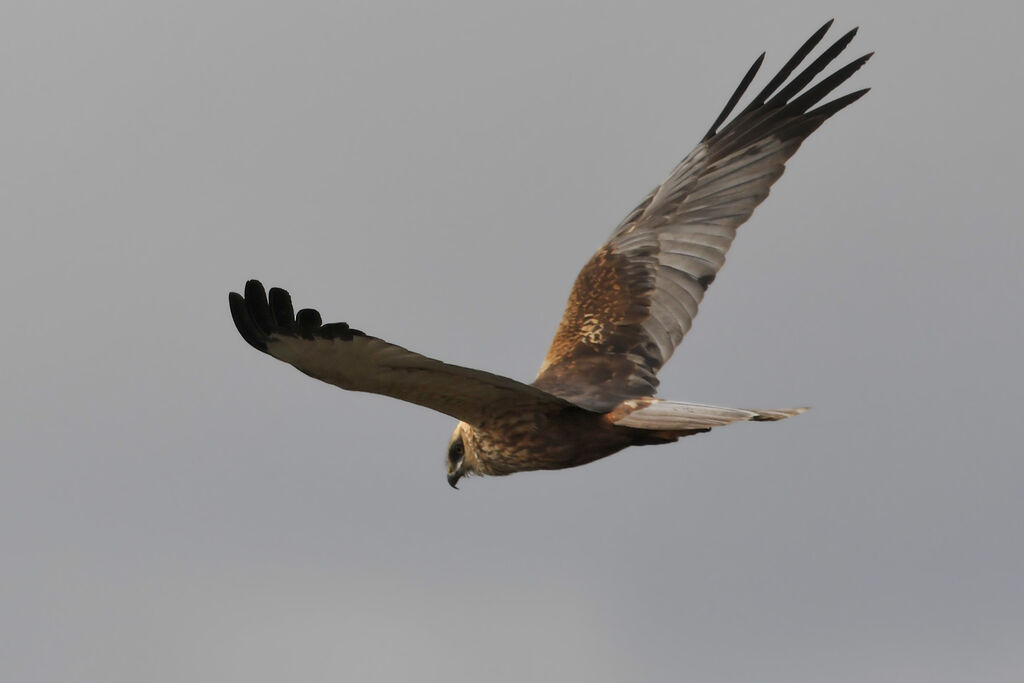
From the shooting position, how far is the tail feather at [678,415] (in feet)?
33.6

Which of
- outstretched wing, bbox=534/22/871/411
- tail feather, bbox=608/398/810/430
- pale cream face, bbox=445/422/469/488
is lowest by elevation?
tail feather, bbox=608/398/810/430

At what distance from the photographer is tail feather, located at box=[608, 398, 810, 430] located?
10.2 meters

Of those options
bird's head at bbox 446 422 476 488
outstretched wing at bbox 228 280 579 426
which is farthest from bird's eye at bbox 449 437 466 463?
outstretched wing at bbox 228 280 579 426

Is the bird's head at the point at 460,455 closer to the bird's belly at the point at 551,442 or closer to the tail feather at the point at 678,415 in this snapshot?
the bird's belly at the point at 551,442

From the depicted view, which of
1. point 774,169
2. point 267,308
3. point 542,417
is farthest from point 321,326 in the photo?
point 774,169

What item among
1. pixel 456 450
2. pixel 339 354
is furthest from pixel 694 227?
pixel 339 354

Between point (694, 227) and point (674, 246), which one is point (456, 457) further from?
point (694, 227)

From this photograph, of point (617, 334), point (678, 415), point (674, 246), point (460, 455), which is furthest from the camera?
point (674, 246)

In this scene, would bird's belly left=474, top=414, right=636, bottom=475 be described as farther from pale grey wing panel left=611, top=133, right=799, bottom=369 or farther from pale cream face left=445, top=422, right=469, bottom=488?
pale grey wing panel left=611, top=133, right=799, bottom=369

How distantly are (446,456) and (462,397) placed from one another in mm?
1945

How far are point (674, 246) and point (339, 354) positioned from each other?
4456 millimetres

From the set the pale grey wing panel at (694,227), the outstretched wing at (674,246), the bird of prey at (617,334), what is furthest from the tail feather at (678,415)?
the pale grey wing panel at (694,227)

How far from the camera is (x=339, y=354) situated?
9773 mm

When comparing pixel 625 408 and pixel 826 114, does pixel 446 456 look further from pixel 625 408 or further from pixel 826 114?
pixel 826 114
